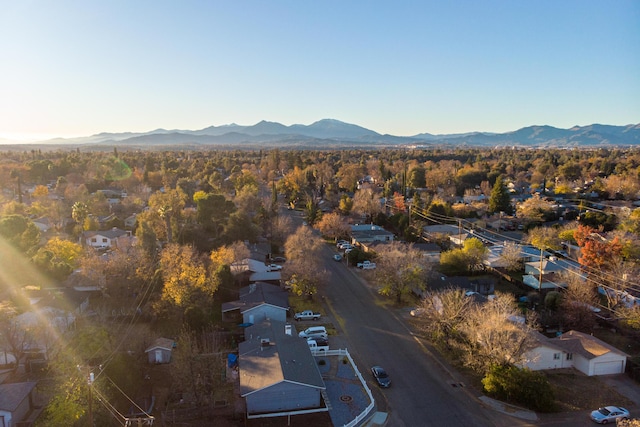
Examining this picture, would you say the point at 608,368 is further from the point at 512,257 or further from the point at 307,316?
the point at 307,316

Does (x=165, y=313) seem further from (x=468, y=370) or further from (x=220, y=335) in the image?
(x=468, y=370)

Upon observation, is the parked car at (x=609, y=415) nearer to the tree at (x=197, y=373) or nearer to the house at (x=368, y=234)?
the tree at (x=197, y=373)

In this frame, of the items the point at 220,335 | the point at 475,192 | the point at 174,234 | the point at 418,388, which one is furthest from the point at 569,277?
the point at 475,192

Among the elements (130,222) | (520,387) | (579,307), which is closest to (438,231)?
(579,307)

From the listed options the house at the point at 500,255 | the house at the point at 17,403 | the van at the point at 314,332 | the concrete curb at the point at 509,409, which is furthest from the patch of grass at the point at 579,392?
the house at the point at 17,403

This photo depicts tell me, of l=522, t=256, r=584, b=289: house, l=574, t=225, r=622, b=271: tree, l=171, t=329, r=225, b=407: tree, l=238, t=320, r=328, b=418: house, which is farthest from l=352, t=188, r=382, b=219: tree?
l=171, t=329, r=225, b=407: tree

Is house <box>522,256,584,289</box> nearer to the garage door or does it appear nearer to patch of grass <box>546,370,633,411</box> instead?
the garage door
